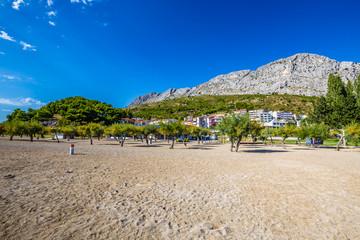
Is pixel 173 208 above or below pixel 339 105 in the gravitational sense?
below

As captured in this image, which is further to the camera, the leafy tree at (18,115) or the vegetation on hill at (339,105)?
the leafy tree at (18,115)

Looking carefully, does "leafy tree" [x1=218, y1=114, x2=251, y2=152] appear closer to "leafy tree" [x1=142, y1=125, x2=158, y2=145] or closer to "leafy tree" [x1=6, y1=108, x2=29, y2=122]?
"leafy tree" [x1=142, y1=125, x2=158, y2=145]

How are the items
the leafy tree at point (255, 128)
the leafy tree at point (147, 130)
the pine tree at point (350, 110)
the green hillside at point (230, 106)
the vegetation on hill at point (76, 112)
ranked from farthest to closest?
the green hillside at point (230, 106) → the vegetation on hill at point (76, 112) → the pine tree at point (350, 110) → the leafy tree at point (147, 130) → the leafy tree at point (255, 128)

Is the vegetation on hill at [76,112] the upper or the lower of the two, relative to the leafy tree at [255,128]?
upper

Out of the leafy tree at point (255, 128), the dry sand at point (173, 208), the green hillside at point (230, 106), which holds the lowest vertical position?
the dry sand at point (173, 208)

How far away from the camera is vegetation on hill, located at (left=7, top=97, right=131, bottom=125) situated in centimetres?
6175

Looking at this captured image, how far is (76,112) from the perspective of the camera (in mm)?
62188

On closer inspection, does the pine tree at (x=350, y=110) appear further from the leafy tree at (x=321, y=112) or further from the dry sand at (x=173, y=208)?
the dry sand at (x=173, y=208)

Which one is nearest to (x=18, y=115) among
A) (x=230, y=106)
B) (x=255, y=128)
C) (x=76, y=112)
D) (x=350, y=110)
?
(x=76, y=112)

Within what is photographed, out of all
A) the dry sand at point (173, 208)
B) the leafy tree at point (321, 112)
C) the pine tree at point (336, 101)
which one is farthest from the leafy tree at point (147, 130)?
the leafy tree at point (321, 112)

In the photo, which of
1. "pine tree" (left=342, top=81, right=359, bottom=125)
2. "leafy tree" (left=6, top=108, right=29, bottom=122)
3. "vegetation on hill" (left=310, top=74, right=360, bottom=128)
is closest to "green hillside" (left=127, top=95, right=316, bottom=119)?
"leafy tree" (left=6, top=108, right=29, bottom=122)

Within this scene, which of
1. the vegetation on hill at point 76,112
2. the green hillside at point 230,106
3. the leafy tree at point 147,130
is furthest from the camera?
the green hillside at point 230,106

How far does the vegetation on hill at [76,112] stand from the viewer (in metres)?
61.8

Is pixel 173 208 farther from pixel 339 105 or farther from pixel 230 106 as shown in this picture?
pixel 230 106
